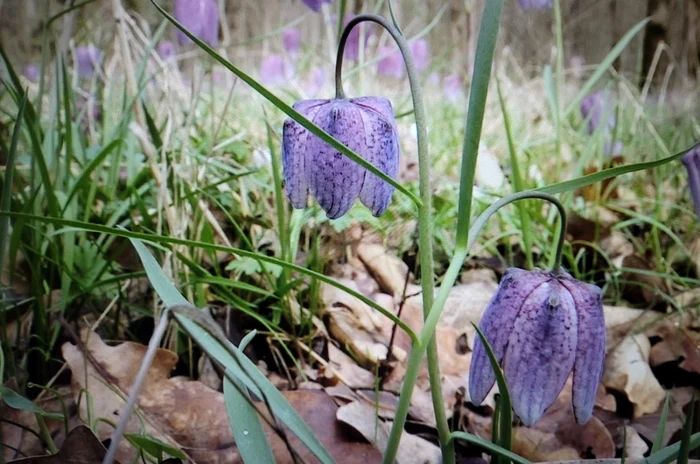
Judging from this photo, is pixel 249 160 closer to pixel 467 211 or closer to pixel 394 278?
→ pixel 394 278

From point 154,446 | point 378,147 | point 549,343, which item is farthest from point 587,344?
point 154,446

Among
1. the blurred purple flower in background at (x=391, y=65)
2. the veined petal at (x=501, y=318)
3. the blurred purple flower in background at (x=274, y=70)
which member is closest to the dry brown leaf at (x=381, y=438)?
the veined petal at (x=501, y=318)

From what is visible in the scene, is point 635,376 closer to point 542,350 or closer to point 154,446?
point 542,350

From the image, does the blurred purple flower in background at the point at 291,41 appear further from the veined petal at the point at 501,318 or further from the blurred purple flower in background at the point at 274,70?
the veined petal at the point at 501,318

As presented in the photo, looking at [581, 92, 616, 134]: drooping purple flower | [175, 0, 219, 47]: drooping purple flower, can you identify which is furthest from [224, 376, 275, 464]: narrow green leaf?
[581, 92, 616, 134]: drooping purple flower

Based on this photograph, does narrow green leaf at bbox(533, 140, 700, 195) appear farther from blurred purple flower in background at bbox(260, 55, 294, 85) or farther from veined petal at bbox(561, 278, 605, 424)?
blurred purple flower in background at bbox(260, 55, 294, 85)

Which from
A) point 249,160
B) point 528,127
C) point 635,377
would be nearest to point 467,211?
point 635,377
